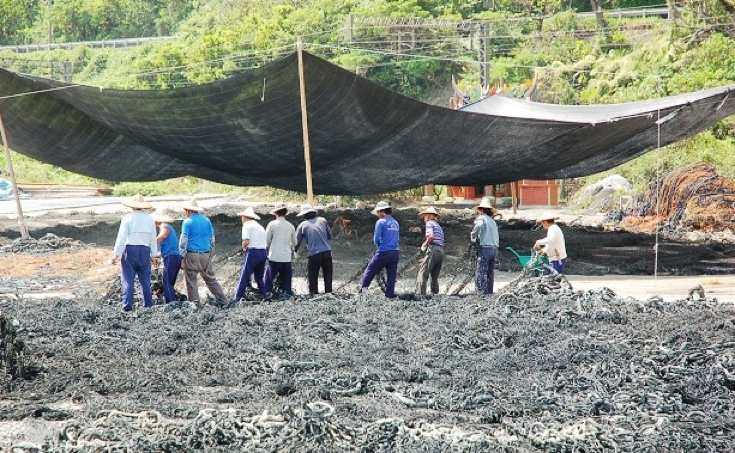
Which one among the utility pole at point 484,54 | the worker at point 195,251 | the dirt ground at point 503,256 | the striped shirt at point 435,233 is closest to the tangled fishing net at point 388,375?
the worker at point 195,251

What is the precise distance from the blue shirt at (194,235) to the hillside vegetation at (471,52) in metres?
16.4

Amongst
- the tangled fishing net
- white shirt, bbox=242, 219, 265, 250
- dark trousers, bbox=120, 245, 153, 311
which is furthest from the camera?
white shirt, bbox=242, 219, 265, 250

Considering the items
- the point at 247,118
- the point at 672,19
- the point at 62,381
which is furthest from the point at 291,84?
the point at 672,19

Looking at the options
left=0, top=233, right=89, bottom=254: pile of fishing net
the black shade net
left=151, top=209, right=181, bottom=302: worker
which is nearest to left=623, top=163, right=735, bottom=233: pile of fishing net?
the black shade net

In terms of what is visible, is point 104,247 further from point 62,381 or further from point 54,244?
point 62,381

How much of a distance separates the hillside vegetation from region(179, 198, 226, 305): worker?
645 inches

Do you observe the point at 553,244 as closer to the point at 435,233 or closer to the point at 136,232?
the point at 435,233

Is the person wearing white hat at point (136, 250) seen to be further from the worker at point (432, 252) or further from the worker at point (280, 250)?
the worker at point (432, 252)

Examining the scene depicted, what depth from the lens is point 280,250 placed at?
11.1 m

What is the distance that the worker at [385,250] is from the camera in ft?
36.9

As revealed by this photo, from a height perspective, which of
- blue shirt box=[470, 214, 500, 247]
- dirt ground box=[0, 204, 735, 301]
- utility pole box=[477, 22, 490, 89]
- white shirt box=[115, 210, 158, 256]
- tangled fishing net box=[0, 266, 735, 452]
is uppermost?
utility pole box=[477, 22, 490, 89]

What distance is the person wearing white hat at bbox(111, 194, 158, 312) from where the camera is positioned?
33.7ft

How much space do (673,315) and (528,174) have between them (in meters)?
8.32

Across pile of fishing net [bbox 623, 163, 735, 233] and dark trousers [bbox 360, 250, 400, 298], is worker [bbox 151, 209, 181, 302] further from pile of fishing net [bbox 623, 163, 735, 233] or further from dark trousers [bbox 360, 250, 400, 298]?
pile of fishing net [bbox 623, 163, 735, 233]
